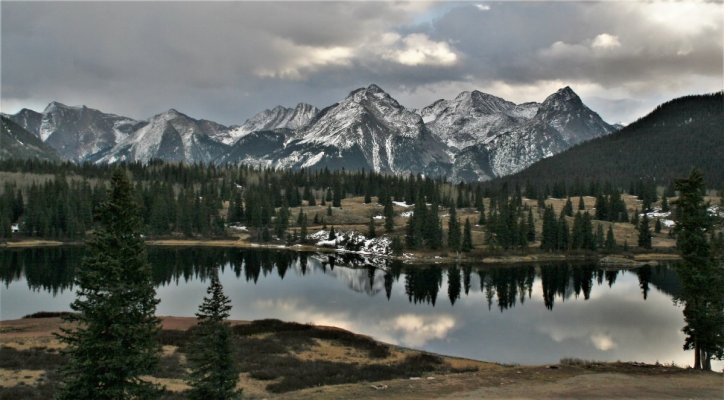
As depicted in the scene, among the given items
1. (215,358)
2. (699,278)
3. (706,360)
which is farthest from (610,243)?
(215,358)

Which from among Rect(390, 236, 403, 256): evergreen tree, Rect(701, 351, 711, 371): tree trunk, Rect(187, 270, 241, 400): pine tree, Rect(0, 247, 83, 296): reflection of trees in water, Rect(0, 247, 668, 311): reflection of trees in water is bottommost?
Rect(0, 247, 668, 311): reflection of trees in water

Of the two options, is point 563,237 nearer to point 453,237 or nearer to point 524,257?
point 524,257

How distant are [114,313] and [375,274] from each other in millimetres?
112697

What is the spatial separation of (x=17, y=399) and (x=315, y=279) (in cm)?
9403

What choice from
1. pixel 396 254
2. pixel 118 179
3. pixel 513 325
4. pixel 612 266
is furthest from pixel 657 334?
pixel 396 254

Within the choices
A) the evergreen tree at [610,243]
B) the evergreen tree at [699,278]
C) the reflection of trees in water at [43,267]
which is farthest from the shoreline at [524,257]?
the evergreen tree at [699,278]

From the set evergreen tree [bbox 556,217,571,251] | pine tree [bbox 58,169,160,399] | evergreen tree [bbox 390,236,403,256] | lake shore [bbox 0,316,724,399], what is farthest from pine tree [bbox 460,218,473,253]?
pine tree [bbox 58,169,160,399]

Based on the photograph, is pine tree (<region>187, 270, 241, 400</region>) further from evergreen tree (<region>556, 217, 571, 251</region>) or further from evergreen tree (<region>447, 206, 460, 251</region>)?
evergreen tree (<region>556, 217, 571, 251</region>)

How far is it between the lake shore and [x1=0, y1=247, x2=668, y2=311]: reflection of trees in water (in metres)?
40.9

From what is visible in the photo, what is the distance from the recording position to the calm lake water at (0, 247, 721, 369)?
69375mm

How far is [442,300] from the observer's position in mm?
100500

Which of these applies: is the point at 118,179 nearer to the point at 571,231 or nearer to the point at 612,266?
the point at 612,266

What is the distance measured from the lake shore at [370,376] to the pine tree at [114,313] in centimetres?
1148

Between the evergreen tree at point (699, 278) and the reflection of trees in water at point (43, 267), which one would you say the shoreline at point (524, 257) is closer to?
the reflection of trees in water at point (43, 267)
